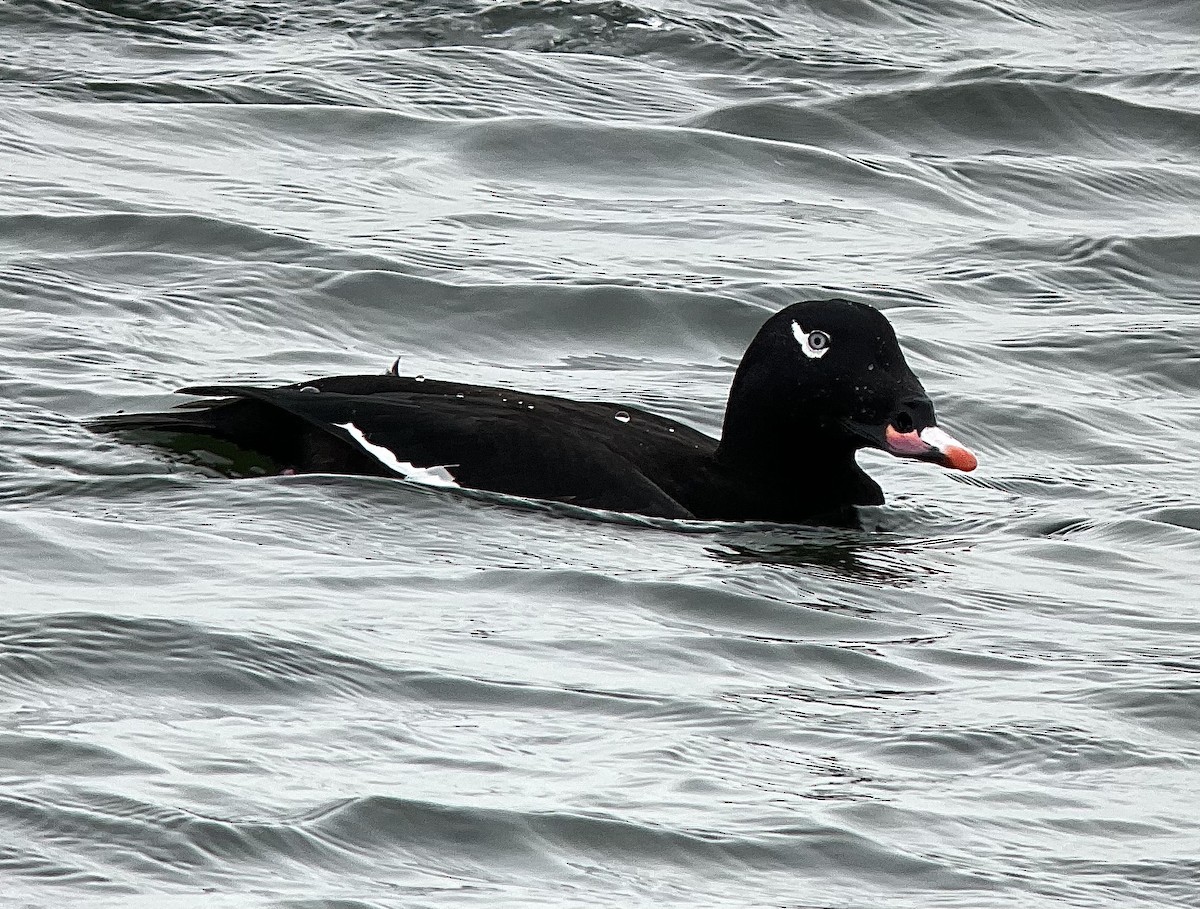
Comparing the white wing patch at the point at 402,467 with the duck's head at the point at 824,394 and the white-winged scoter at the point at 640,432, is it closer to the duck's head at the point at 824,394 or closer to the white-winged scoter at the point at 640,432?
the white-winged scoter at the point at 640,432

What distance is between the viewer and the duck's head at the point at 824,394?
728 centimetres

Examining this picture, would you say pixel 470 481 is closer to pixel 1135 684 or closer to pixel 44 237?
pixel 1135 684

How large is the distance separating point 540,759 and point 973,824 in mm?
800

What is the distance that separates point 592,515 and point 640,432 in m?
0.45

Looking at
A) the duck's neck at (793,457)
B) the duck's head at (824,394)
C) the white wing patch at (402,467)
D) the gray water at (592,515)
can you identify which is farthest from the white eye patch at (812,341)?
the white wing patch at (402,467)

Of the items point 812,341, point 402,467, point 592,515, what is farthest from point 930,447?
point 402,467

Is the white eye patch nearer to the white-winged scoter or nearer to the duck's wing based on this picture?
the white-winged scoter

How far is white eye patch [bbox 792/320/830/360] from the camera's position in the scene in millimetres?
7383

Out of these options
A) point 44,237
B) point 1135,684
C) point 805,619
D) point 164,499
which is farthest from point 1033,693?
point 44,237


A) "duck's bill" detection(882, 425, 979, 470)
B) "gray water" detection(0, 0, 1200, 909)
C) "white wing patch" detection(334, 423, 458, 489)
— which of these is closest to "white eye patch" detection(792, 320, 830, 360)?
"duck's bill" detection(882, 425, 979, 470)

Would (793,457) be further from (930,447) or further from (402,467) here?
(402,467)

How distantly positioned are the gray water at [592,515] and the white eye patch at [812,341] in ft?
1.57

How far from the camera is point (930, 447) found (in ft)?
23.4

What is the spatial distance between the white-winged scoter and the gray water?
94 mm
